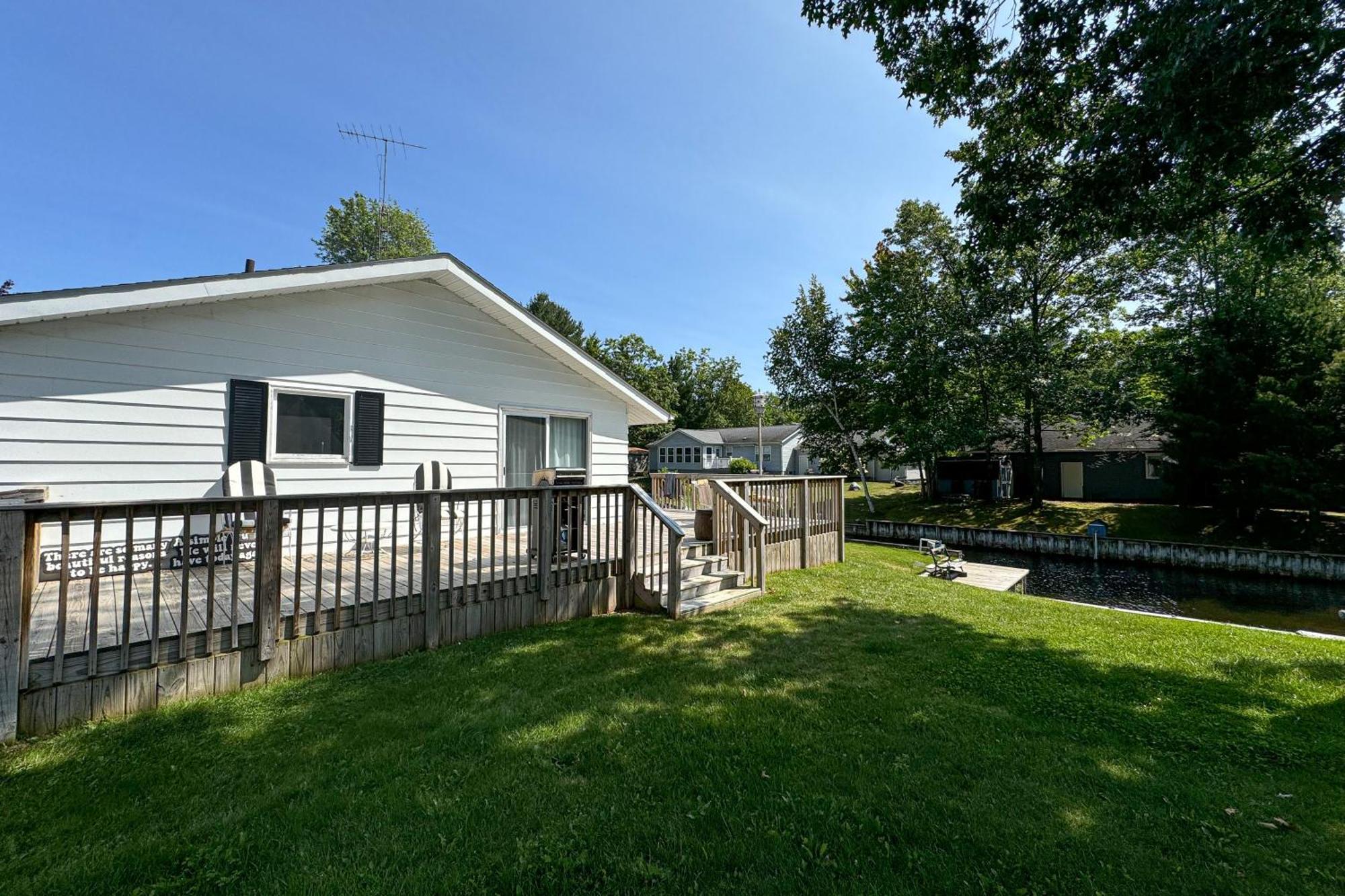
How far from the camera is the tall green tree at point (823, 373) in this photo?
24.2 metres

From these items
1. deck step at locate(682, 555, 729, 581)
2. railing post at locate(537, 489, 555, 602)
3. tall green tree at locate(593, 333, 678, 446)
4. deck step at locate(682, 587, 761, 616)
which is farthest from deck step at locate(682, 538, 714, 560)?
tall green tree at locate(593, 333, 678, 446)

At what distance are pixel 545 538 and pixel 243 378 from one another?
13.7 feet

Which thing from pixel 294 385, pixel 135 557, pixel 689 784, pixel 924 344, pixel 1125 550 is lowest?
pixel 1125 550

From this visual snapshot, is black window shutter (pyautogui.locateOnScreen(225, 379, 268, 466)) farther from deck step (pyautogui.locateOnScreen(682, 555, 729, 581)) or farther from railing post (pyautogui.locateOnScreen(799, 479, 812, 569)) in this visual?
railing post (pyautogui.locateOnScreen(799, 479, 812, 569))

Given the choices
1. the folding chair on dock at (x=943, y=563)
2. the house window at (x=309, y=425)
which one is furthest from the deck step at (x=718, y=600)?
the folding chair on dock at (x=943, y=563)

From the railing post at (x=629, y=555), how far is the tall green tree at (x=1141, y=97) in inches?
223

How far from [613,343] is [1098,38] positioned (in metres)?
36.1

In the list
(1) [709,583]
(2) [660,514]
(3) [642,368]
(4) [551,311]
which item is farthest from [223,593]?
(3) [642,368]

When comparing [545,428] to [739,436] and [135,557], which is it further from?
[739,436]

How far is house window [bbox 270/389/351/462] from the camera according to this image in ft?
20.2

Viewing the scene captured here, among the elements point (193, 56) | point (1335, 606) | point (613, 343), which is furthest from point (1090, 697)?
point (613, 343)

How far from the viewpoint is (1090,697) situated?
3.60 m

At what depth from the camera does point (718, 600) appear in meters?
5.73

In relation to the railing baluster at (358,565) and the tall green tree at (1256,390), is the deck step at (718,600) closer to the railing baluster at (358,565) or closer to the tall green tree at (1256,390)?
the railing baluster at (358,565)
